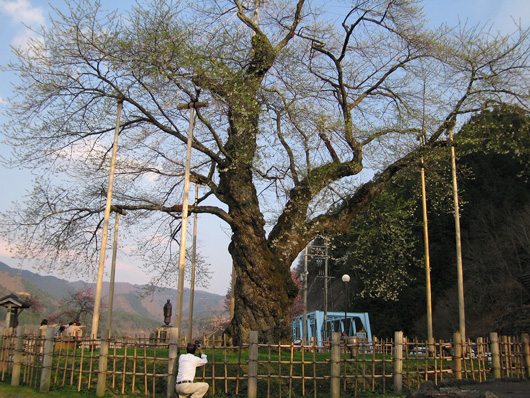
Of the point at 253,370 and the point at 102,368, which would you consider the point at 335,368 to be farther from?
the point at 102,368

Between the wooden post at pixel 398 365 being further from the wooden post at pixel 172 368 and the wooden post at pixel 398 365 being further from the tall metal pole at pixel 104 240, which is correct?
the tall metal pole at pixel 104 240

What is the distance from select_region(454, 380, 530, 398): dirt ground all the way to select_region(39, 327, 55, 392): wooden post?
924 cm

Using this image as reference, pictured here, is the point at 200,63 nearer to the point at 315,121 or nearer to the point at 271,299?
the point at 315,121

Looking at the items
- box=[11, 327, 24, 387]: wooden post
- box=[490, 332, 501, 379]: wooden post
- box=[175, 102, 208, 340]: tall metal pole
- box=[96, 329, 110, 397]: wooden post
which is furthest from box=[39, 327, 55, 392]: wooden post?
box=[490, 332, 501, 379]: wooden post

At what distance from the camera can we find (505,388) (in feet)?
33.6

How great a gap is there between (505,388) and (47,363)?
1026 centimetres

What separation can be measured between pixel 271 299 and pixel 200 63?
7.47 metres

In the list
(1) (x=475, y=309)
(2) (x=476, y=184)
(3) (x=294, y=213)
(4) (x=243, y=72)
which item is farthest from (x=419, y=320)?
(4) (x=243, y=72)

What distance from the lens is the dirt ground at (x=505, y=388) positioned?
9266 mm

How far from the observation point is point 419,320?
38656 millimetres

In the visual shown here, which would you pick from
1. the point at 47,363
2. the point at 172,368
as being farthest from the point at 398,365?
the point at 47,363

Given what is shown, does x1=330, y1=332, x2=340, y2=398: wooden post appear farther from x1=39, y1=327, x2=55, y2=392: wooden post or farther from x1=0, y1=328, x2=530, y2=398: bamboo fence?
x1=39, y1=327, x2=55, y2=392: wooden post

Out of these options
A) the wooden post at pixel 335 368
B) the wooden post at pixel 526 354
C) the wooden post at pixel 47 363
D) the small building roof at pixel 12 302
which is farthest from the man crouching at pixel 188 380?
the small building roof at pixel 12 302

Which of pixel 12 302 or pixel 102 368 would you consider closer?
pixel 102 368
